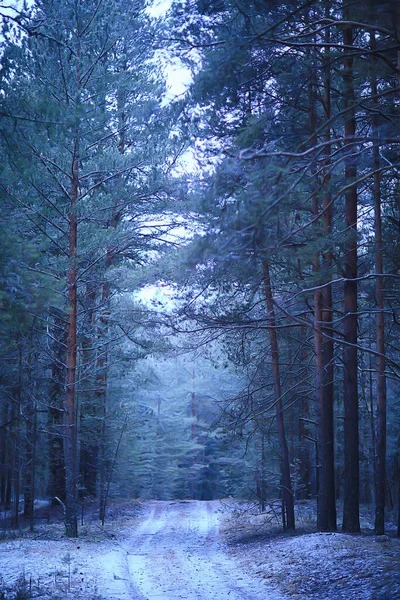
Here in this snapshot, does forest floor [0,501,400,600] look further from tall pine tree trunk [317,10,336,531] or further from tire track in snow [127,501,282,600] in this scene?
tall pine tree trunk [317,10,336,531]

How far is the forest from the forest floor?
1.45 m

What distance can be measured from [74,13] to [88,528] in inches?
533

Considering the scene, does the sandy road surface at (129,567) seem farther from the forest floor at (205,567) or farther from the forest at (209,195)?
the forest at (209,195)

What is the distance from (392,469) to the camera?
2838 centimetres

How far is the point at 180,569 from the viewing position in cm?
1079

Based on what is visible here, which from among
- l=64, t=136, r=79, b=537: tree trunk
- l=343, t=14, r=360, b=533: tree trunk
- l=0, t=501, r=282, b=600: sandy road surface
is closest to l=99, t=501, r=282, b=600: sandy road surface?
l=0, t=501, r=282, b=600: sandy road surface

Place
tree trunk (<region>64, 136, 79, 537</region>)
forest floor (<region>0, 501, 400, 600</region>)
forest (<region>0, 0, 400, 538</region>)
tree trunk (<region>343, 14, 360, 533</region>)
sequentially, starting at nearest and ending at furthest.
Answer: forest floor (<region>0, 501, 400, 600</region>) < forest (<region>0, 0, 400, 538</region>) < tree trunk (<region>343, 14, 360, 533</region>) < tree trunk (<region>64, 136, 79, 537</region>)

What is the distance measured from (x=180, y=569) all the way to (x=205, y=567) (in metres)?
0.56

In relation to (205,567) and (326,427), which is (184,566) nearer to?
(205,567)

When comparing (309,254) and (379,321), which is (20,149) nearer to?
(309,254)

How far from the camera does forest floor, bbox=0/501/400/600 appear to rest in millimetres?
7883

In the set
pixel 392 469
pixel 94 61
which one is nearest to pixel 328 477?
pixel 94 61

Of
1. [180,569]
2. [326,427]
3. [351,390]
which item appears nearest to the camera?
[180,569]

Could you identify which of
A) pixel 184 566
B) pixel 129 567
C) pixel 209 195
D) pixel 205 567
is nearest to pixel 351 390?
pixel 205 567
